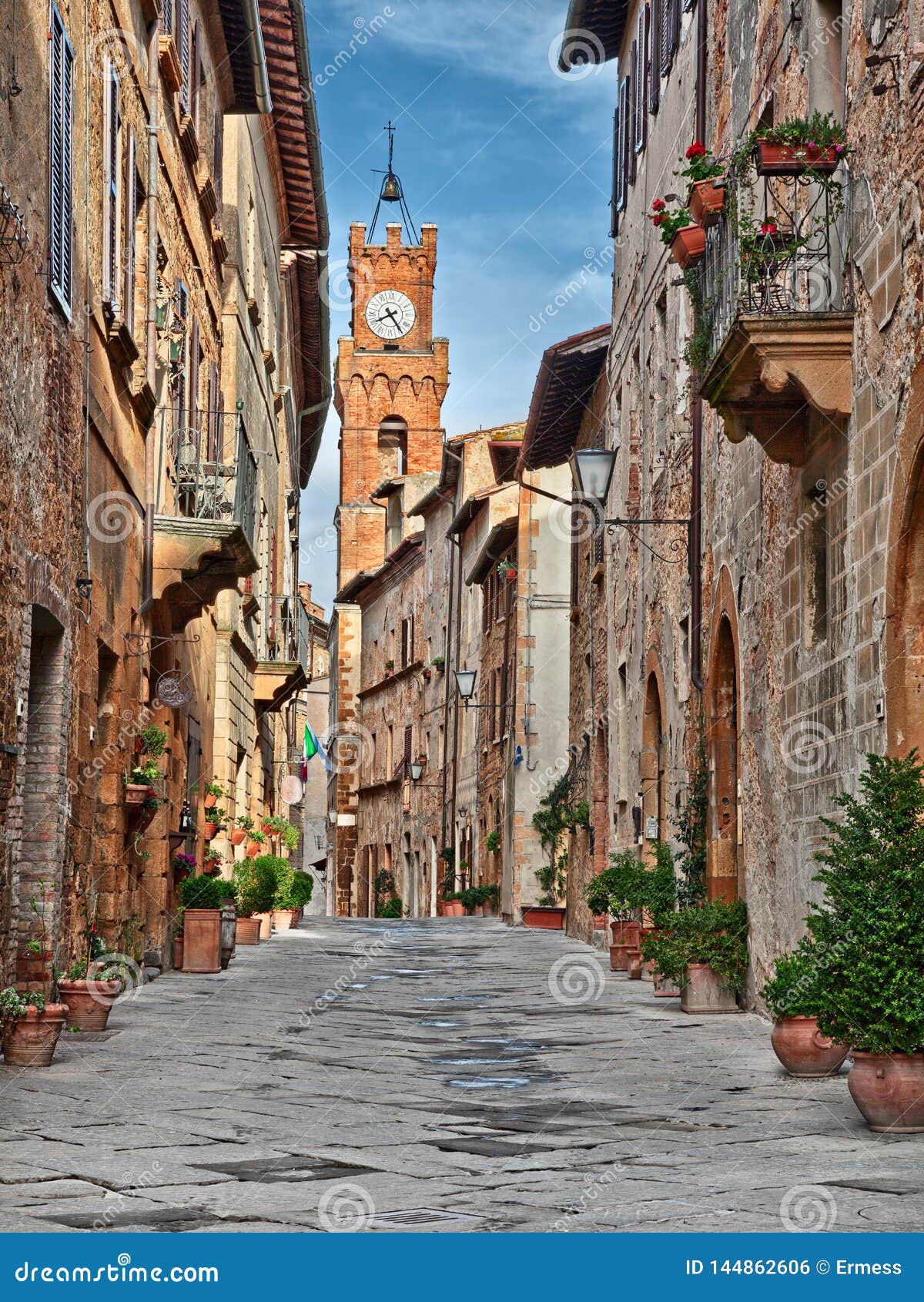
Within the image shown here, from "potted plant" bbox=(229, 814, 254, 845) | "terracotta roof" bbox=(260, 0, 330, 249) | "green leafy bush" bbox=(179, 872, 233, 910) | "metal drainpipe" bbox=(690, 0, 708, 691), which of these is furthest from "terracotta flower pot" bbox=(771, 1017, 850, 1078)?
"terracotta roof" bbox=(260, 0, 330, 249)

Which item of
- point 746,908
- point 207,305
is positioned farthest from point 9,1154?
point 207,305

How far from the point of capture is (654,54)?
1711 cm

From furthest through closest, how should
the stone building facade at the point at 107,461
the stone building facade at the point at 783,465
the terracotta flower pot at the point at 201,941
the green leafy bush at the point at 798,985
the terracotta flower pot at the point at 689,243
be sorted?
the terracotta flower pot at the point at 201,941
the terracotta flower pot at the point at 689,243
the stone building facade at the point at 107,461
the stone building facade at the point at 783,465
the green leafy bush at the point at 798,985

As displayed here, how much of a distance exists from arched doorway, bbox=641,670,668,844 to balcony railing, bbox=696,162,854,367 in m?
6.68

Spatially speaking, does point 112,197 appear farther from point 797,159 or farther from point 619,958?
point 619,958

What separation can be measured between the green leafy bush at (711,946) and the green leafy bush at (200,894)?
194 inches

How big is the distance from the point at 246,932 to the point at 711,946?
9.14 meters

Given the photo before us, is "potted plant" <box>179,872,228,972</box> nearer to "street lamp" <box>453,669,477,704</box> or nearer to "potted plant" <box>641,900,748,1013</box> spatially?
"potted plant" <box>641,900,748,1013</box>

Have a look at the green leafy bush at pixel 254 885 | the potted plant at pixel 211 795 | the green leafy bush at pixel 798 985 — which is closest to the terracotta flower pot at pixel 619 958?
the green leafy bush at pixel 254 885

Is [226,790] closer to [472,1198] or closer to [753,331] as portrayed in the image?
[753,331]

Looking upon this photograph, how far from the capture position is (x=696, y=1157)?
18.8ft

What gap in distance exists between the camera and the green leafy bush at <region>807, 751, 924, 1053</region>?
20.0 feet

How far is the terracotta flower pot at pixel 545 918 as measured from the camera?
25219 mm

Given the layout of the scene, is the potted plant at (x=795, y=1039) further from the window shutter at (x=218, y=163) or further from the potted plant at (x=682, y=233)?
the window shutter at (x=218, y=163)
